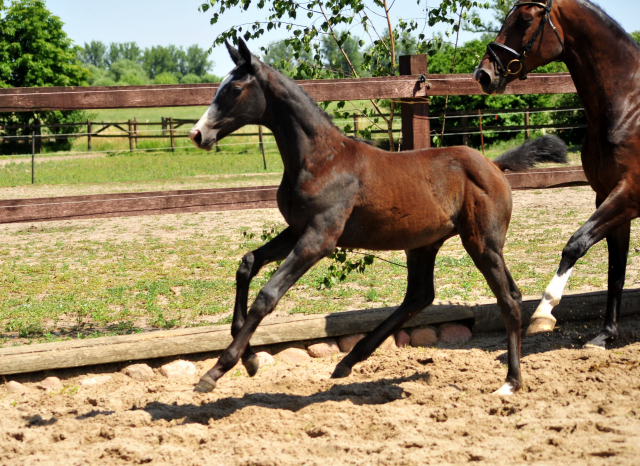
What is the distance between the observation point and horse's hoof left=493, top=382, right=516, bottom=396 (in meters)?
3.72

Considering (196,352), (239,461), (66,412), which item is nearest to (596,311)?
→ (196,352)

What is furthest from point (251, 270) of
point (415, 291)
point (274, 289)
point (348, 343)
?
point (348, 343)

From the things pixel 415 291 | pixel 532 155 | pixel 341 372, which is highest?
pixel 532 155

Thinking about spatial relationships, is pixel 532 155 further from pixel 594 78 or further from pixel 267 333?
pixel 267 333

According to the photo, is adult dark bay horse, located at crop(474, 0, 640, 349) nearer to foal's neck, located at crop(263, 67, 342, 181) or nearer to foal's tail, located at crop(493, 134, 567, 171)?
foal's tail, located at crop(493, 134, 567, 171)

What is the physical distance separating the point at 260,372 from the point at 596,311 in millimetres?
2802

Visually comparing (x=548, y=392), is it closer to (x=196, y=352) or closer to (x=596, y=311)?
(x=596, y=311)

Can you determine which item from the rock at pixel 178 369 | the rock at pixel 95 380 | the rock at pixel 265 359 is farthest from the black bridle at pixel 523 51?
the rock at pixel 95 380

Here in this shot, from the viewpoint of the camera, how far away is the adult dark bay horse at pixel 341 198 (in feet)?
11.1

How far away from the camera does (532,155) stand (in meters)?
4.38

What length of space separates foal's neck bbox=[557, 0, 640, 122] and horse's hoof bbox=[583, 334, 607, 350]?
5.15 feet

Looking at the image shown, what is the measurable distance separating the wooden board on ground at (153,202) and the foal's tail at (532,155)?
128 centimetres

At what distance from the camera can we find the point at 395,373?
14.1ft

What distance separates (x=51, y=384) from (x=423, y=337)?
2701mm
